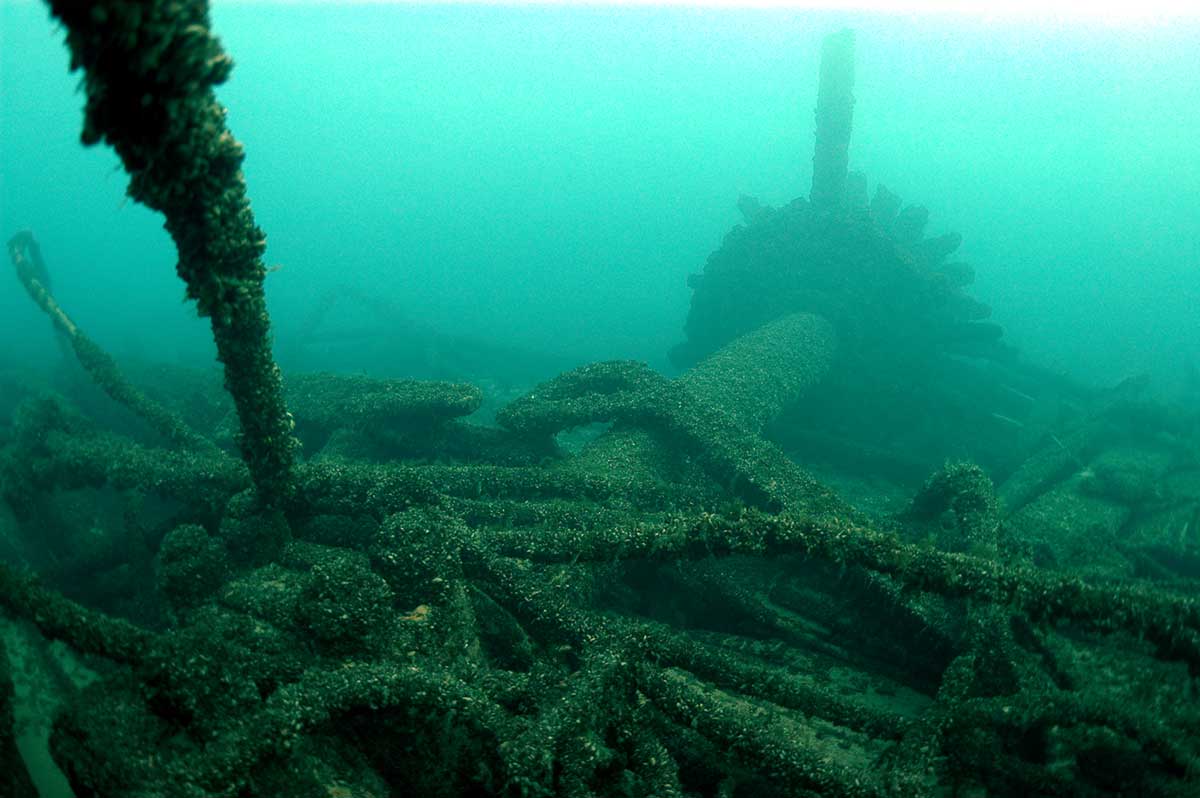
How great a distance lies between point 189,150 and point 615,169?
10165cm

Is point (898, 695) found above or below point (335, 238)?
below

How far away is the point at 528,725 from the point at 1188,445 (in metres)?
12.5

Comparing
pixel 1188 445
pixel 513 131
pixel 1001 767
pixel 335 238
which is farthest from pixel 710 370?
pixel 513 131

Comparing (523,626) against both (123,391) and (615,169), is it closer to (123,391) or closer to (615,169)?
(123,391)

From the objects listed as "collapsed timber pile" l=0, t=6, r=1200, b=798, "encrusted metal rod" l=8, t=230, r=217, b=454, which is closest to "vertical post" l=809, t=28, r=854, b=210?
"collapsed timber pile" l=0, t=6, r=1200, b=798

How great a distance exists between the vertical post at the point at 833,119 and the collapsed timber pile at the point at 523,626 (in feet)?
31.0

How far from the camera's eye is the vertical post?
1373 centimetres

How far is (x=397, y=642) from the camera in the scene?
4066 millimetres

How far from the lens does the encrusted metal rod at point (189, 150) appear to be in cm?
240

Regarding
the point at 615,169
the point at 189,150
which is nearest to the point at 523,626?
the point at 189,150

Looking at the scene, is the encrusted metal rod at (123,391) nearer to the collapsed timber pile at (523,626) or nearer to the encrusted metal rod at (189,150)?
the collapsed timber pile at (523,626)

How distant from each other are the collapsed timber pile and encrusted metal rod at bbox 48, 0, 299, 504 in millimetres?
14

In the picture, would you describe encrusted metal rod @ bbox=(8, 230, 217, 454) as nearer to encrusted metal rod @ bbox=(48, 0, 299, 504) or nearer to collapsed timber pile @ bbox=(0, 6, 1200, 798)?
collapsed timber pile @ bbox=(0, 6, 1200, 798)

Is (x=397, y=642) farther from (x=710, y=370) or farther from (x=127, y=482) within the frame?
(x=710, y=370)
